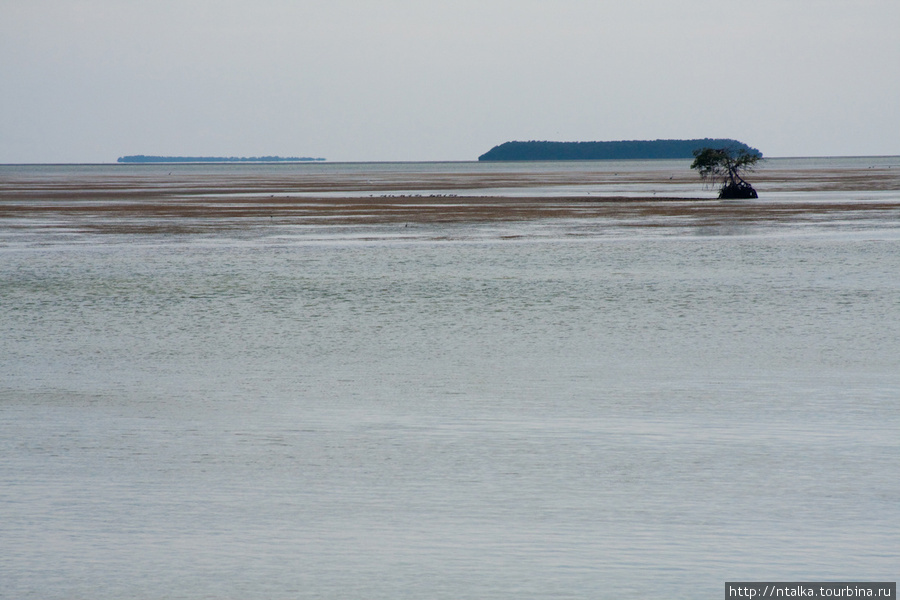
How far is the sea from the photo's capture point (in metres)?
7.20

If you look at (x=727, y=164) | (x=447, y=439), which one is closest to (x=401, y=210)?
(x=727, y=164)

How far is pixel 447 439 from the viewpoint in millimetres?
10438

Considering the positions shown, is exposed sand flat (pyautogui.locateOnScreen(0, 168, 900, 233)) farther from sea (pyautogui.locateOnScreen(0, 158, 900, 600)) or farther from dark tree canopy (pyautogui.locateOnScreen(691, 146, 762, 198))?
sea (pyautogui.locateOnScreen(0, 158, 900, 600))

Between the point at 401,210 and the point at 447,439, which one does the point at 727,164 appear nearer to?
the point at 401,210

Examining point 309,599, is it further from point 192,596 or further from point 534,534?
point 534,534

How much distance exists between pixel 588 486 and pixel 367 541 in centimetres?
206

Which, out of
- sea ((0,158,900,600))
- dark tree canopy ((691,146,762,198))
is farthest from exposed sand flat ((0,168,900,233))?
sea ((0,158,900,600))

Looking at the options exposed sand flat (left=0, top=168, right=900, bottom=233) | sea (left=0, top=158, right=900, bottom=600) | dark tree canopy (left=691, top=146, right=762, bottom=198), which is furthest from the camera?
dark tree canopy (left=691, top=146, right=762, bottom=198)

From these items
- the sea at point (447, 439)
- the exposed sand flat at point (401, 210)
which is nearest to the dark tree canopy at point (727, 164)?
the exposed sand flat at point (401, 210)

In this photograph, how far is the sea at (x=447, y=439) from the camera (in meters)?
7.20

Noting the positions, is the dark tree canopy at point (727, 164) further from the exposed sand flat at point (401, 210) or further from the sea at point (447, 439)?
the sea at point (447, 439)

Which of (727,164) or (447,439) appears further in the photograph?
(727,164)

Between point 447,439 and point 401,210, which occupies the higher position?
point 401,210

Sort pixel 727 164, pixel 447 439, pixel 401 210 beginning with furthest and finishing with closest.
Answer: pixel 727 164, pixel 401 210, pixel 447 439
